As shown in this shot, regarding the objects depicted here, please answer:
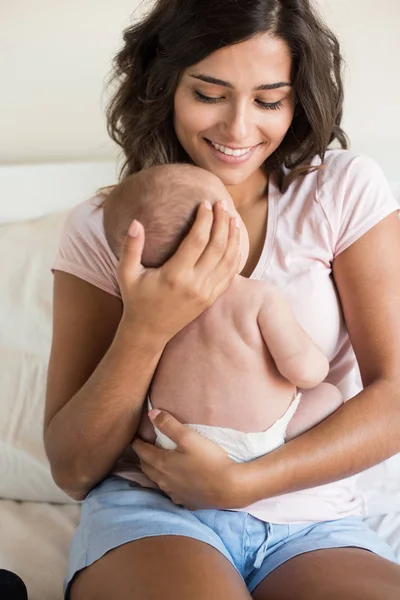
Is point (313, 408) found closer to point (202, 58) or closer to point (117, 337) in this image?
point (117, 337)

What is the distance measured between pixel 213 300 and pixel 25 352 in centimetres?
76

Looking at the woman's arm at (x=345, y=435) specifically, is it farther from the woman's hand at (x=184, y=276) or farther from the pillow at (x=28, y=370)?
the pillow at (x=28, y=370)

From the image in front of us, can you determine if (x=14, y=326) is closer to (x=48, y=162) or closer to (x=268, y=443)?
(x=48, y=162)

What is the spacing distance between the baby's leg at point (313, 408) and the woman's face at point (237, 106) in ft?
1.32

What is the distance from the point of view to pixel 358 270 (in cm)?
119

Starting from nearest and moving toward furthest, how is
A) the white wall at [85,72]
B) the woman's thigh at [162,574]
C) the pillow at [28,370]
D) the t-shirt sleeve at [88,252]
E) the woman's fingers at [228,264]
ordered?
the woman's thigh at [162,574], the woman's fingers at [228,264], the t-shirt sleeve at [88,252], the pillow at [28,370], the white wall at [85,72]

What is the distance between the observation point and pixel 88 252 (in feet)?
4.20

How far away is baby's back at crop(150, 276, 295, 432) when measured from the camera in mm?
1062

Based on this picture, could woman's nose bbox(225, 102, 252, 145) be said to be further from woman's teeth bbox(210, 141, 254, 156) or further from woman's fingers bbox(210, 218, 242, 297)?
A: woman's fingers bbox(210, 218, 242, 297)

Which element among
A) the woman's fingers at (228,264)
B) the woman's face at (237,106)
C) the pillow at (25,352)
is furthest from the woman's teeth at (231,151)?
the pillow at (25,352)

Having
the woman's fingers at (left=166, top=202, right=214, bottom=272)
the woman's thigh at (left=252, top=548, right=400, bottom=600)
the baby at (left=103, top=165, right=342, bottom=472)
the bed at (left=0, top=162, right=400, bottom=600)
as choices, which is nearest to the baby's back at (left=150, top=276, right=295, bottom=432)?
the baby at (left=103, top=165, right=342, bottom=472)

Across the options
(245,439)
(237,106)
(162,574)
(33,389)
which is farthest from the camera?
(33,389)

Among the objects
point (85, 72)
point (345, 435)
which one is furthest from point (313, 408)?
point (85, 72)

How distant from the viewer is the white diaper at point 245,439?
1063 mm
